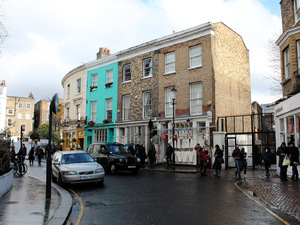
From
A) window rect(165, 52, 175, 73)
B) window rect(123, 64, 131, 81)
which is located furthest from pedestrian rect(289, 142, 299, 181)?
window rect(123, 64, 131, 81)

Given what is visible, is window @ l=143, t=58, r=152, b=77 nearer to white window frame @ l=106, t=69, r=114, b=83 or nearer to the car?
white window frame @ l=106, t=69, r=114, b=83

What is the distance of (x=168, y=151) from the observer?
754 inches

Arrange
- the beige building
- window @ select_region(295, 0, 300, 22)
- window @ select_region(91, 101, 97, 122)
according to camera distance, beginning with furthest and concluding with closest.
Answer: the beige building, window @ select_region(91, 101, 97, 122), window @ select_region(295, 0, 300, 22)

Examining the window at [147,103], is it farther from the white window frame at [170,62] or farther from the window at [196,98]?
the window at [196,98]

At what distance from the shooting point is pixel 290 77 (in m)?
15.4

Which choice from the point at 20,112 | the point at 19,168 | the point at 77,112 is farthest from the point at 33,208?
the point at 20,112

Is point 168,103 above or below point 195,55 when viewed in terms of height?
below

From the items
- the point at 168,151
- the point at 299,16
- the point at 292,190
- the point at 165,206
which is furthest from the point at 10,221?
the point at 299,16

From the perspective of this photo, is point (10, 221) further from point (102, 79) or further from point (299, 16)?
point (102, 79)

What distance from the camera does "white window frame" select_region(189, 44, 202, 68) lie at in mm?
21281

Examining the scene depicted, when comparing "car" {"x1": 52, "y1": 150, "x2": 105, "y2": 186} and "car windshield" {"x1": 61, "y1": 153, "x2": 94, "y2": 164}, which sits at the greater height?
"car windshield" {"x1": 61, "y1": 153, "x2": 94, "y2": 164}

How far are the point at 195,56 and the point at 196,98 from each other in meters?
3.33

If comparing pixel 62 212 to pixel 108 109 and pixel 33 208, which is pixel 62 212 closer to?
pixel 33 208

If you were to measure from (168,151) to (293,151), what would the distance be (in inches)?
325
